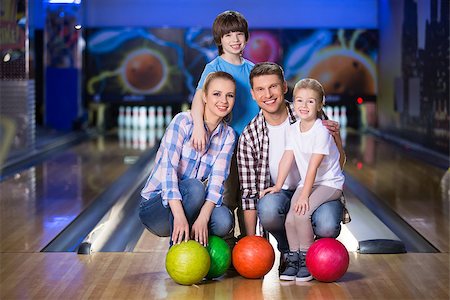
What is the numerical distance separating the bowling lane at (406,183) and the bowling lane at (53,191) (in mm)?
1935

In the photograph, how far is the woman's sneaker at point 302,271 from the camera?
353 centimetres

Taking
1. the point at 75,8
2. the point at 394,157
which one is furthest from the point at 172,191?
the point at 75,8

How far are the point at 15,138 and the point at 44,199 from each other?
2271mm

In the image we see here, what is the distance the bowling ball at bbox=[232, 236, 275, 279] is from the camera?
3488mm

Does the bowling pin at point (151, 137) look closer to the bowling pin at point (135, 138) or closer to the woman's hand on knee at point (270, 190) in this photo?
the bowling pin at point (135, 138)

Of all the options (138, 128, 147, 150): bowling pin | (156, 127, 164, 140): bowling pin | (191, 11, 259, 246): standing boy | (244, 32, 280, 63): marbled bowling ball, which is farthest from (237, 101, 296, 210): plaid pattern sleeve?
(244, 32, 280, 63): marbled bowling ball

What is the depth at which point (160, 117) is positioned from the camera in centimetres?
1228

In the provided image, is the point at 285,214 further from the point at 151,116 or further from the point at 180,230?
the point at 151,116

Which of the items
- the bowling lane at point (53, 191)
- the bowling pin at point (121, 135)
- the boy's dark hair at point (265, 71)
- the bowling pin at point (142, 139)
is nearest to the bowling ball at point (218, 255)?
the boy's dark hair at point (265, 71)

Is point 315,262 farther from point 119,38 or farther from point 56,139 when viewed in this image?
point 119,38

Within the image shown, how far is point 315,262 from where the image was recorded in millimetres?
3434

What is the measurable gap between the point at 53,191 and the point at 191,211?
2.73 meters

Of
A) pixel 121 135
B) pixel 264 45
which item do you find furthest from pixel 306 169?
pixel 264 45

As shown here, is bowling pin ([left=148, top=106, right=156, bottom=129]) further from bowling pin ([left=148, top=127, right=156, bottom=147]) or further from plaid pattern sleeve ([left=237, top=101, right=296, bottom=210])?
plaid pattern sleeve ([left=237, top=101, right=296, bottom=210])
